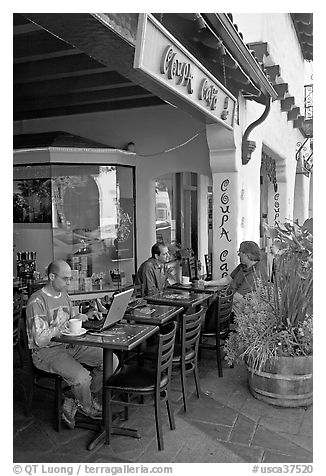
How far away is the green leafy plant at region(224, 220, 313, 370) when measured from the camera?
4105 millimetres

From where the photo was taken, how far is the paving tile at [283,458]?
3303mm

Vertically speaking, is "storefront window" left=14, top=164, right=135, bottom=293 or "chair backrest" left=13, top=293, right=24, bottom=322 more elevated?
"storefront window" left=14, top=164, right=135, bottom=293

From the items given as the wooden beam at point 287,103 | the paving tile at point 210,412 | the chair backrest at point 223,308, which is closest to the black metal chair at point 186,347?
the paving tile at point 210,412

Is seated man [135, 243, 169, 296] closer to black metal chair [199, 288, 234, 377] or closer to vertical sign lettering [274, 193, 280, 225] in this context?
black metal chair [199, 288, 234, 377]

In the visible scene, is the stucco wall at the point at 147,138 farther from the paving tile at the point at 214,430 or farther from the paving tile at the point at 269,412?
the paving tile at the point at 214,430

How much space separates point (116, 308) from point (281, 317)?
150 cm

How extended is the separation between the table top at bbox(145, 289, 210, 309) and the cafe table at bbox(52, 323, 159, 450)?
1282mm

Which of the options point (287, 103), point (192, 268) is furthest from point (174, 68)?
point (287, 103)

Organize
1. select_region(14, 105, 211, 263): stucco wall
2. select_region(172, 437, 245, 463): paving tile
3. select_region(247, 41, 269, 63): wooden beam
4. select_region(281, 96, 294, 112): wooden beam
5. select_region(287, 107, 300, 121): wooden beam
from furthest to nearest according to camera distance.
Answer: select_region(287, 107, 300, 121): wooden beam < select_region(281, 96, 294, 112): wooden beam < select_region(14, 105, 211, 263): stucco wall < select_region(247, 41, 269, 63): wooden beam < select_region(172, 437, 245, 463): paving tile

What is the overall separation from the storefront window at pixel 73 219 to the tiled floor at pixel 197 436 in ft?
10.2

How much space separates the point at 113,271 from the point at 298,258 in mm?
4074

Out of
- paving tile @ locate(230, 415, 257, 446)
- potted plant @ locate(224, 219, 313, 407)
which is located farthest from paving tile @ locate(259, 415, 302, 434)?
potted plant @ locate(224, 219, 313, 407)

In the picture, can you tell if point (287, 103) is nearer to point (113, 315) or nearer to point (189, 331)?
point (189, 331)
